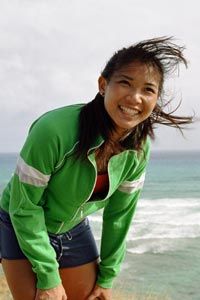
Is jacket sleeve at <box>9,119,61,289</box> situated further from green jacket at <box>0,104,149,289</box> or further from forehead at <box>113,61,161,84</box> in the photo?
forehead at <box>113,61,161,84</box>

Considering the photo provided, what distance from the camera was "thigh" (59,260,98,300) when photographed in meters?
3.10

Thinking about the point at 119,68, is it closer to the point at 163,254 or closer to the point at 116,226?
the point at 116,226

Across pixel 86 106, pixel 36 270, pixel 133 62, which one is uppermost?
pixel 133 62

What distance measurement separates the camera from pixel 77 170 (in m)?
2.62

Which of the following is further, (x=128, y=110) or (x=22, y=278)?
(x=22, y=278)

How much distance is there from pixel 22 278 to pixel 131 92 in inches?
46.1

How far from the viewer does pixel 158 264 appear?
48.9ft

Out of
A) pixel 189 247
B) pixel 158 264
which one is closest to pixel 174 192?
pixel 189 247

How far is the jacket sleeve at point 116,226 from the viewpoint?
3.02m

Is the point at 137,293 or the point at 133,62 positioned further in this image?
the point at 137,293

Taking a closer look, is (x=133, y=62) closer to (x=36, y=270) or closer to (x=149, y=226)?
(x=36, y=270)

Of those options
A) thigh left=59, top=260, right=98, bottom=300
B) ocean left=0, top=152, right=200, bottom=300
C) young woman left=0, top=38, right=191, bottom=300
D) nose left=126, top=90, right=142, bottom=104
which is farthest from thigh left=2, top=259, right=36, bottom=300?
ocean left=0, top=152, right=200, bottom=300

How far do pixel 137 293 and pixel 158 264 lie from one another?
3.68 metres

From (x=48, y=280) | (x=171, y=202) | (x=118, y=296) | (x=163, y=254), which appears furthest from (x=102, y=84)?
(x=171, y=202)
